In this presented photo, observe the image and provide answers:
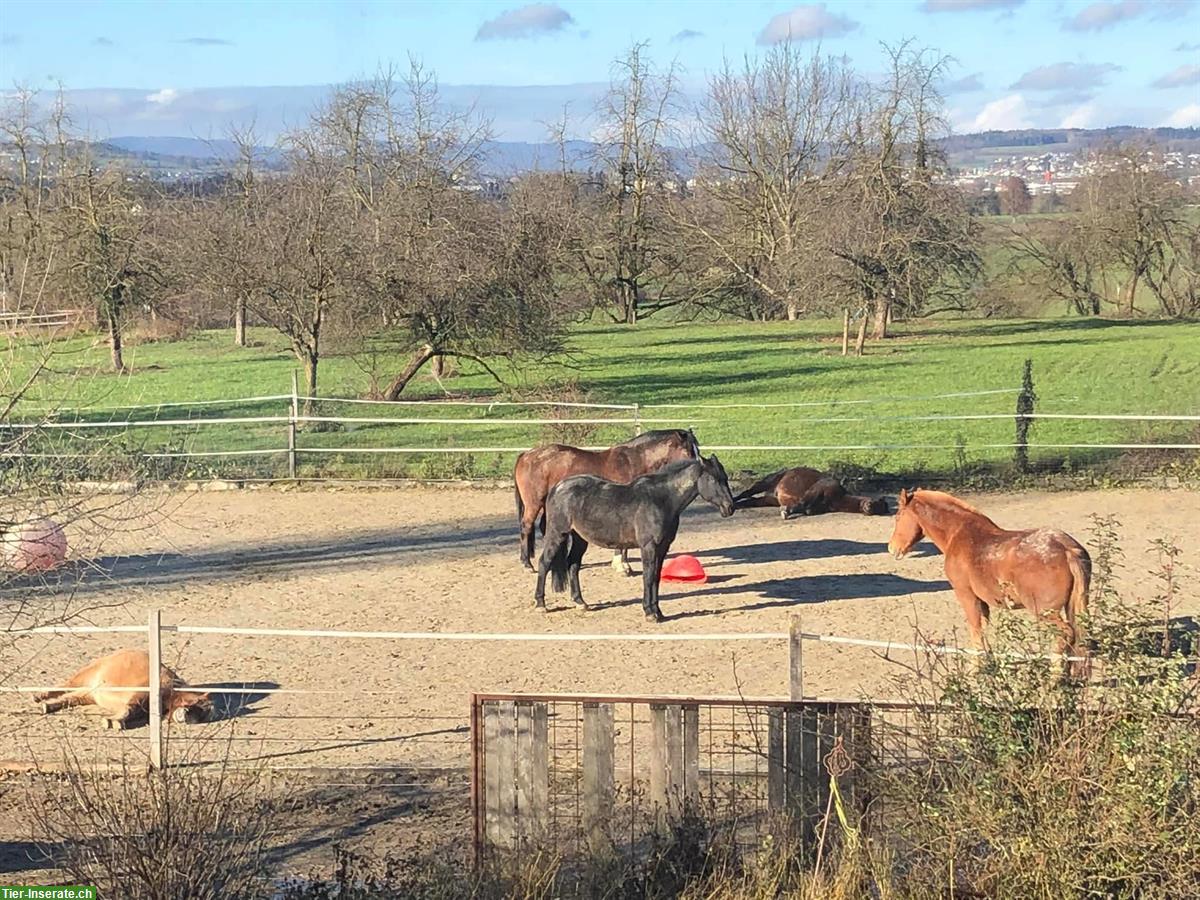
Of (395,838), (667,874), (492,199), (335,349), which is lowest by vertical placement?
(395,838)

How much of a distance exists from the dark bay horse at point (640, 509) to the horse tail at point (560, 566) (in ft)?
0.24

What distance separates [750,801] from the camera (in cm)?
686

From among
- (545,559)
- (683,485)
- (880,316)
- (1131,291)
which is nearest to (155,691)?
(545,559)

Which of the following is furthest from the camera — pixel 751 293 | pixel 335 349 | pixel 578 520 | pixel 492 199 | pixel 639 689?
pixel 751 293

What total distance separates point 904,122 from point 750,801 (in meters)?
36.1

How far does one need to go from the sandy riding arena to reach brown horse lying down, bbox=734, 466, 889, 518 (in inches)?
7.5

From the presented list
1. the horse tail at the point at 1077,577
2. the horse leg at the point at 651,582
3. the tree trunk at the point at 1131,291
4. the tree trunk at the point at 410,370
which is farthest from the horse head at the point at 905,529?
the tree trunk at the point at 1131,291

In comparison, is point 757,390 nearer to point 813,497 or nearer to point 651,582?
point 813,497

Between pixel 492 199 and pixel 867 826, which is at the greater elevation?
pixel 492 199

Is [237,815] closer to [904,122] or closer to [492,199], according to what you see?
[492,199]

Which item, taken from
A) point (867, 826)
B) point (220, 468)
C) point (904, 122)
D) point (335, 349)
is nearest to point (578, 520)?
point (867, 826)

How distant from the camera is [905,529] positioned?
1017 cm

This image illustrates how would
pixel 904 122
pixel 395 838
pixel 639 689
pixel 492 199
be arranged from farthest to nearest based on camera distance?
pixel 904 122, pixel 492 199, pixel 639 689, pixel 395 838

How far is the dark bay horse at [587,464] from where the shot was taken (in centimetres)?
1243
